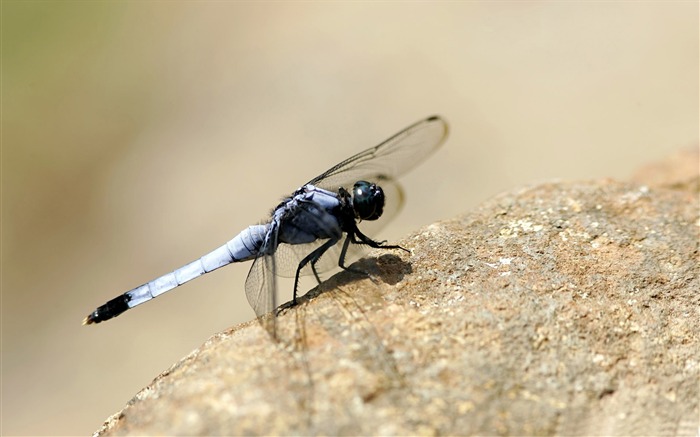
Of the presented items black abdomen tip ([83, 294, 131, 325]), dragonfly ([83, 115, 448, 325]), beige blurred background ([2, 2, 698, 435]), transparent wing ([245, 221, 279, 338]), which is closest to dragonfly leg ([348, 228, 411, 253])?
dragonfly ([83, 115, 448, 325])

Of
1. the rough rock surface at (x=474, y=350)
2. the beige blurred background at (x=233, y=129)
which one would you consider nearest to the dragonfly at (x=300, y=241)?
the rough rock surface at (x=474, y=350)

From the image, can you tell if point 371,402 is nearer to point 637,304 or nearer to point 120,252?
point 637,304

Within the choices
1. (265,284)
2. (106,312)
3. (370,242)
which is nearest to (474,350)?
(370,242)

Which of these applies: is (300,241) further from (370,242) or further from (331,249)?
(370,242)

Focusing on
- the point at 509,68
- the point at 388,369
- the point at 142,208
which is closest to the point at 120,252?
the point at 142,208

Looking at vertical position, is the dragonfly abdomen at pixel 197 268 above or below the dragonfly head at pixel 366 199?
above

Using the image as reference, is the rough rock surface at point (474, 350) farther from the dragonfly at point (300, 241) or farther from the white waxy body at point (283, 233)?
the white waxy body at point (283, 233)

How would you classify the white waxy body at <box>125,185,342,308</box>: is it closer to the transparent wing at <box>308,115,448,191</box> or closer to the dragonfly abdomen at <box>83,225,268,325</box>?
the dragonfly abdomen at <box>83,225,268,325</box>
